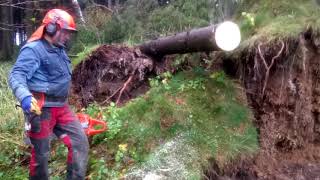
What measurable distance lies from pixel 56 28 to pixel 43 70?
0.46 m

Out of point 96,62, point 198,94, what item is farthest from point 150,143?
point 96,62

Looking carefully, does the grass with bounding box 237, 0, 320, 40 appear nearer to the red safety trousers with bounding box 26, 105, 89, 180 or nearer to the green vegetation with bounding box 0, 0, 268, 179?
the green vegetation with bounding box 0, 0, 268, 179

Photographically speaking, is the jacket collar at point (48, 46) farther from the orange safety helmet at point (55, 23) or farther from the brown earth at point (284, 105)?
the brown earth at point (284, 105)

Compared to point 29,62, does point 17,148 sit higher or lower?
lower

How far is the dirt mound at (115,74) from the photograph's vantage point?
7.66 m

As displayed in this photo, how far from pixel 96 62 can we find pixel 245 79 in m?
2.93

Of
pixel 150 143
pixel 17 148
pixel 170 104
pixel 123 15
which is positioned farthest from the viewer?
pixel 123 15

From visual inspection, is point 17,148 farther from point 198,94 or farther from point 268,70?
point 268,70

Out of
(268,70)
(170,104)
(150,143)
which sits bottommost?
(150,143)

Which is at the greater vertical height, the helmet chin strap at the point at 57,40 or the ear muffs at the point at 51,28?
the ear muffs at the point at 51,28

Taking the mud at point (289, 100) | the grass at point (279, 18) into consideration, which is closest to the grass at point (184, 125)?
the mud at point (289, 100)

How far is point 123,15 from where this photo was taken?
13.0 m

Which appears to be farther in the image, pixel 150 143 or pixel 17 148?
pixel 17 148

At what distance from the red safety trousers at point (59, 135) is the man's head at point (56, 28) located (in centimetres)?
74
